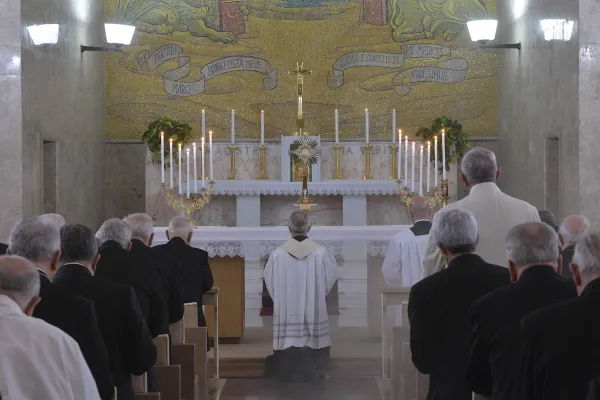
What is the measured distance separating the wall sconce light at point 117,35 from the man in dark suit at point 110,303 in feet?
34.6

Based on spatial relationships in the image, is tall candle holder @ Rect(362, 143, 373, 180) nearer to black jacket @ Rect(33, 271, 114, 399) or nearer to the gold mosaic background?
the gold mosaic background

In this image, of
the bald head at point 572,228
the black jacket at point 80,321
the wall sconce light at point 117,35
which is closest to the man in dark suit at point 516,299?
the black jacket at point 80,321

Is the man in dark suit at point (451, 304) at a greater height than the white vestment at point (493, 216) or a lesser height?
lesser

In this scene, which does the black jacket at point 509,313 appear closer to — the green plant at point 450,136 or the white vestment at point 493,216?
the white vestment at point 493,216

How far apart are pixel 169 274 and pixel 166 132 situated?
8278 millimetres

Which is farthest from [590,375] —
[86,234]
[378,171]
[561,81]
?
[378,171]

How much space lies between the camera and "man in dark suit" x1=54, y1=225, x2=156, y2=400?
221 inches

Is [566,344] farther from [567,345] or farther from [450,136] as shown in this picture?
[450,136]

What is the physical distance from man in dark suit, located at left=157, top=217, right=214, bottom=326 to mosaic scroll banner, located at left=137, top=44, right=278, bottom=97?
857 centimetres

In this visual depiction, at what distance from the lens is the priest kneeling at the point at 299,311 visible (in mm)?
10297

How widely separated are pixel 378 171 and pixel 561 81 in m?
3.68

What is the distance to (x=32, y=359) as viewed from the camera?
4.02 meters

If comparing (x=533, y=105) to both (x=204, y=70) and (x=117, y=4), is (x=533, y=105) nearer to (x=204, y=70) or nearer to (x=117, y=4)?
(x=204, y=70)

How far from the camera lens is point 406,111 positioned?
17531 millimetres
